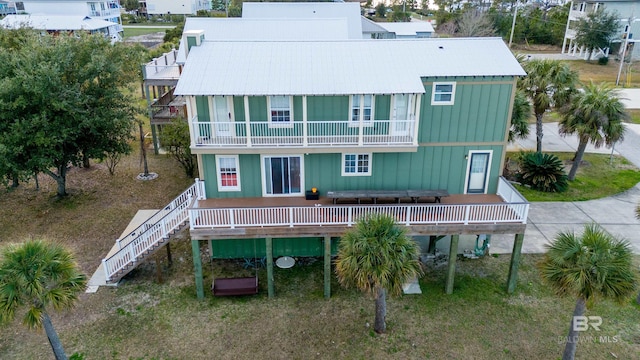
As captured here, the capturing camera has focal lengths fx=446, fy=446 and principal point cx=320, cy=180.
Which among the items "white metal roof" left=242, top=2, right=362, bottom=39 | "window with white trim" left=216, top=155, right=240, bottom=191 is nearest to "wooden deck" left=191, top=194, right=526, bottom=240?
"window with white trim" left=216, top=155, right=240, bottom=191

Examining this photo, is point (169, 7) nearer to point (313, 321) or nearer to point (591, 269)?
point (313, 321)

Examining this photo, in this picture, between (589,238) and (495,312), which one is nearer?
(589,238)

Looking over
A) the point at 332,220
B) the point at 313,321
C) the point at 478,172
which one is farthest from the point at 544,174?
the point at 313,321

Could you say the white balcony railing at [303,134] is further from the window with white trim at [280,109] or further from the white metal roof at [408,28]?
the white metal roof at [408,28]

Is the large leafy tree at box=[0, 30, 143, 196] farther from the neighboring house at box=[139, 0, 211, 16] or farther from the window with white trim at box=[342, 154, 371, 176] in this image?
the neighboring house at box=[139, 0, 211, 16]

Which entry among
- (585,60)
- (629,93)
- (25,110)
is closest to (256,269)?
(25,110)

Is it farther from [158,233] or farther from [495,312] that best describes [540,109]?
[158,233]

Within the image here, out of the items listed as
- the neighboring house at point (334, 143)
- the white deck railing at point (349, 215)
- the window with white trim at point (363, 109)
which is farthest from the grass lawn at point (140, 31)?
the white deck railing at point (349, 215)
